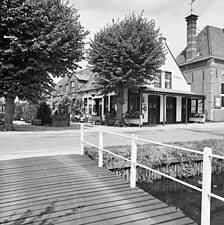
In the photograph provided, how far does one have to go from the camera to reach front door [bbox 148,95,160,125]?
77.2 ft

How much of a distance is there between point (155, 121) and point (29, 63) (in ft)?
45.9

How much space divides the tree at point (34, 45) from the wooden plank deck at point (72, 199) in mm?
9371

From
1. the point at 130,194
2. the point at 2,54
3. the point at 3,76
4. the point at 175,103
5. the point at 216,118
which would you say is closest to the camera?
the point at 130,194

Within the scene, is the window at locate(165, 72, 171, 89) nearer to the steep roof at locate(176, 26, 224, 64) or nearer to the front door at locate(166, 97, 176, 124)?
the front door at locate(166, 97, 176, 124)

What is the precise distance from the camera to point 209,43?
3009cm

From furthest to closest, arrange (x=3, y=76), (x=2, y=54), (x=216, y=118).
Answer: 1. (x=216, y=118)
2. (x=3, y=76)
3. (x=2, y=54)

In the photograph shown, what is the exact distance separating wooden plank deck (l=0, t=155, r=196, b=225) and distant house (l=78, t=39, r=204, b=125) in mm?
15959

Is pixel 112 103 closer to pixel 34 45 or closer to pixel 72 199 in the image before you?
pixel 34 45

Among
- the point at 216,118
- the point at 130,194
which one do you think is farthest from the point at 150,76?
the point at 130,194

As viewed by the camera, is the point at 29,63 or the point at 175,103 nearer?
the point at 29,63

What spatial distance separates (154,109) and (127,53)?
7.34 metres

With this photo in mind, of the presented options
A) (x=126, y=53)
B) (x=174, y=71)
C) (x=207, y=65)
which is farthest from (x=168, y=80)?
(x=126, y=53)

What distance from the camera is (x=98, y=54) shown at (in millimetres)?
19734

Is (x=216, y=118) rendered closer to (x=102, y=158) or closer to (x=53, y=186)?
(x=102, y=158)
